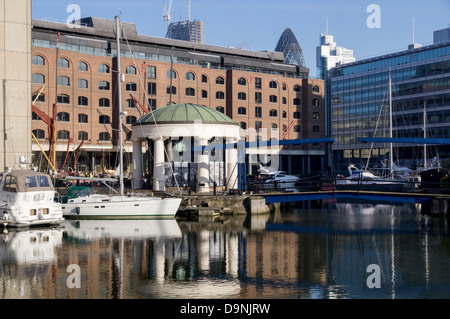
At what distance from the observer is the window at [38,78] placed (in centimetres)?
8994

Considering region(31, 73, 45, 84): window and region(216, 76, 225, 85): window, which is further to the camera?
region(216, 76, 225, 85): window

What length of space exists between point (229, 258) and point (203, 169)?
2532cm

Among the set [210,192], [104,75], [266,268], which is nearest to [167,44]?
[104,75]

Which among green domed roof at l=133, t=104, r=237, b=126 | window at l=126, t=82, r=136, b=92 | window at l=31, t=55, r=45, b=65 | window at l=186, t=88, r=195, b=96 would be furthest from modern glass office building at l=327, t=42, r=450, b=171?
window at l=31, t=55, r=45, b=65

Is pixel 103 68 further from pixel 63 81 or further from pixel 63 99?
pixel 63 99

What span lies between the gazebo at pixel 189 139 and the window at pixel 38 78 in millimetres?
37347

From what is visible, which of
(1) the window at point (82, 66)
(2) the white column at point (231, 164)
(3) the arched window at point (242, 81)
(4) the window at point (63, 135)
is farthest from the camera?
(3) the arched window at point (242, 81)

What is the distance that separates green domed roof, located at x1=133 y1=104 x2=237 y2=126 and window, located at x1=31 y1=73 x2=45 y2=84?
37.5 metres

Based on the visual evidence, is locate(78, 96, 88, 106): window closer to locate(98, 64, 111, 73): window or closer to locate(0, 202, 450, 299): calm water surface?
locate(98, 64, 111, 73): window

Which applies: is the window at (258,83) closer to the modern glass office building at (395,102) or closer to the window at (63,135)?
the modern glass office building at (395,102)

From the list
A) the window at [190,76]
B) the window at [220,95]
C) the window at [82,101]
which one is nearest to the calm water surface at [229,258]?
the window at [82,101]

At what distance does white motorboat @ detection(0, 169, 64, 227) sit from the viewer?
139 ft

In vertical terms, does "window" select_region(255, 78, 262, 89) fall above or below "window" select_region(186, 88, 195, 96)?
above
